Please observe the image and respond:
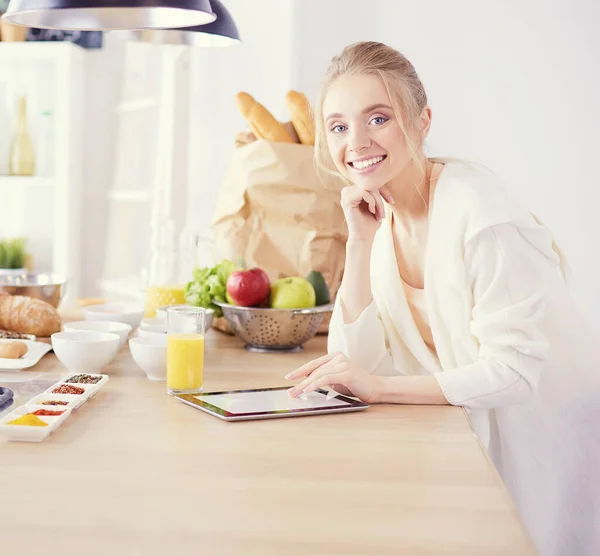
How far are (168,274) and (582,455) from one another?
3.38 feet

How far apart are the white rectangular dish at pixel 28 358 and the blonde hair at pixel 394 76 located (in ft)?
2.43

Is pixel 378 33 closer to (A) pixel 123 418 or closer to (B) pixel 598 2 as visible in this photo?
(B) pixel 598 2

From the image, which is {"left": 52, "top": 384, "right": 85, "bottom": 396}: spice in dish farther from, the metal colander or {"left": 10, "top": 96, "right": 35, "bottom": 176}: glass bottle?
{"left": 10, "top": 96, "right": 35, "bottom": 176}: glass bottle

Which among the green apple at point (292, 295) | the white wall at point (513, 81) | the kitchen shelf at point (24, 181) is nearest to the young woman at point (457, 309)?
the green apple at point (292, 295)

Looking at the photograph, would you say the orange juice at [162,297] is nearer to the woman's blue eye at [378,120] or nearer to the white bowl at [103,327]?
the white bowl at [103,327]

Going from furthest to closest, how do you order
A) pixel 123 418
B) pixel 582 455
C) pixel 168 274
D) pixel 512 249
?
pixel 168 274
pixel 582 455
pixel 512 249
pixel 123 418

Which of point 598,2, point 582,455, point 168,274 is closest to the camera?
point 582,455

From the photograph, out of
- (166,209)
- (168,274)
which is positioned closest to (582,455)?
(168,274)

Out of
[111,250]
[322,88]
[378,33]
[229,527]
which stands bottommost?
[111,250]

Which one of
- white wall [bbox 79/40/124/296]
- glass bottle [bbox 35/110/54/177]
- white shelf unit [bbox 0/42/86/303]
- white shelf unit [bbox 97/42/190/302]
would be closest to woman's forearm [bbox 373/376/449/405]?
white shelf unit [bbox 97/42/190/302]

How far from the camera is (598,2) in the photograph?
291 cm

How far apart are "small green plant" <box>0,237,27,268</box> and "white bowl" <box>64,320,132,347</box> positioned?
2156 millimetres

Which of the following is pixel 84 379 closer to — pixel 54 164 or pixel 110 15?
pixel 110 15

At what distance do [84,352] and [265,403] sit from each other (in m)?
0.37
